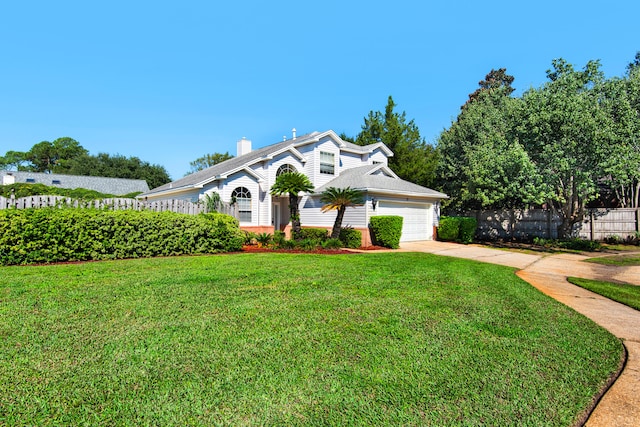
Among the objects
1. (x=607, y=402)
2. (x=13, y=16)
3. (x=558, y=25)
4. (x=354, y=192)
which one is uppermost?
(x=558, y=25)

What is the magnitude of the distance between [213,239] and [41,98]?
57.1ft

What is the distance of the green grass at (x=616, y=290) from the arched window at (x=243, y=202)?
47.5 feet

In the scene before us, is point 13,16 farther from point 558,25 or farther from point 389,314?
point 558,25

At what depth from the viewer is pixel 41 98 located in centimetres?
1958

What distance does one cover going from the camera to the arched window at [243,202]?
17828mm

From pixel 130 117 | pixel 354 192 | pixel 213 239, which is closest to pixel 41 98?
pixel 130 117

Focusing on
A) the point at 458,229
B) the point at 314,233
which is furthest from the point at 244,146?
the point at 458,229

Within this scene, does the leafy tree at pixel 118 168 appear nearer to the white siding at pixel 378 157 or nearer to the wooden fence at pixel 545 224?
the white siding at pixel 378 157

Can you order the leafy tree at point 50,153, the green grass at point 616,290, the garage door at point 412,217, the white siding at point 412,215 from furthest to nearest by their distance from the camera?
the leafy tree at point 50,153 → the garage door at point 412,217 → the white siding at point 412,215 → the green grass at point 616,290

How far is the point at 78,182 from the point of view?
3638 centimetres

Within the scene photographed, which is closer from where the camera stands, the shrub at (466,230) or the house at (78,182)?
the shrub at (466,230)

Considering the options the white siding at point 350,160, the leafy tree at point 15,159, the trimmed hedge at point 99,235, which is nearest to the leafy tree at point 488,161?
the white siding at point 350,160

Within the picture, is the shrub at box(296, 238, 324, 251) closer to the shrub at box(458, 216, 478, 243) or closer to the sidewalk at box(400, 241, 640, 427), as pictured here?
the sidewalk at box(400, 241, 640, 427)

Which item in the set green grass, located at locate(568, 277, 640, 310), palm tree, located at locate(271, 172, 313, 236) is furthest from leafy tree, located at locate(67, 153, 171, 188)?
green grass, located at locate(568, 277, 640, 310)
